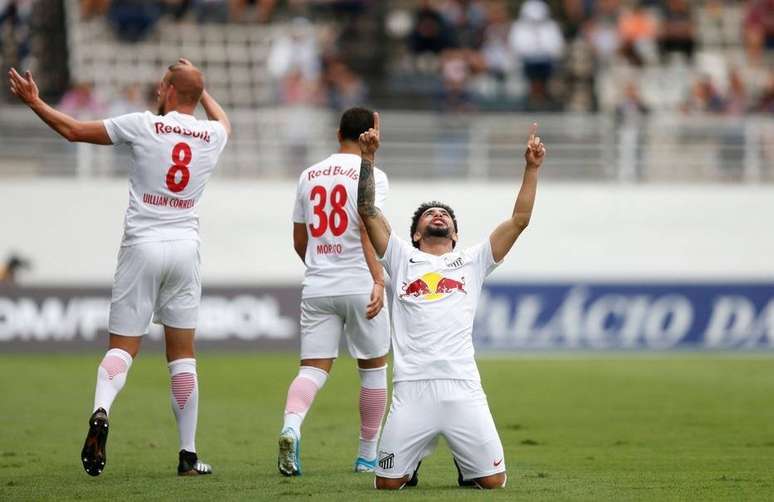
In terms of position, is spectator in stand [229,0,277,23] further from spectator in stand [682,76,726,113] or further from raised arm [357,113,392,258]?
raised arm [357,113,392,258]

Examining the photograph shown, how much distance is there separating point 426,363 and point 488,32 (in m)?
18.3

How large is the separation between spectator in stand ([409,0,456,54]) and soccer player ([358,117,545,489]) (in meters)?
17.2

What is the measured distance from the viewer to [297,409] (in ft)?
29.3

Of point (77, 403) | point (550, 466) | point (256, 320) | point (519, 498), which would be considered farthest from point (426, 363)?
point (256, 320)

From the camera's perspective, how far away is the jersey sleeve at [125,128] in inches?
346

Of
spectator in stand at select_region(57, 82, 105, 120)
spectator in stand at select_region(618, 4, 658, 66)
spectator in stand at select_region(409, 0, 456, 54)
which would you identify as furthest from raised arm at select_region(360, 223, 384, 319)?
spectator in stand at select_region(618, 4, 658, 66)

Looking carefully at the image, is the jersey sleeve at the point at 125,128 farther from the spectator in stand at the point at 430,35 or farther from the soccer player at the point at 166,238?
the spectator in stand at the point at 430,35

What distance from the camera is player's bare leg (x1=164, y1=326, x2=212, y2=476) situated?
908 cm

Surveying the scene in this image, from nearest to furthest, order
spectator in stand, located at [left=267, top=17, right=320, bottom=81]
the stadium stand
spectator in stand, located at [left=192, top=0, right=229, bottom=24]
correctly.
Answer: the stadium stand
spectator in stand, located at [left=267, top=17, right=320, bottom=81]
spectator in stand, located at [left=192, top=0, right=229, bottom=24]

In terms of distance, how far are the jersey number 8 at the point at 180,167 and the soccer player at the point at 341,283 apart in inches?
31.0

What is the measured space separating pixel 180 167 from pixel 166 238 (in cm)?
45

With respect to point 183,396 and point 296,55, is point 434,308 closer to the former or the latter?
point 183,396

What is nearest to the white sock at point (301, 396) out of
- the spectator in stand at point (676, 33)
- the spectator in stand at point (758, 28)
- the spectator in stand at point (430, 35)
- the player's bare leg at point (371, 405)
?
the player's bare leg at point (371, 405)

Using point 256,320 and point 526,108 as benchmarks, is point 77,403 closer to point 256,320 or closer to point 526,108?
point 256,320
